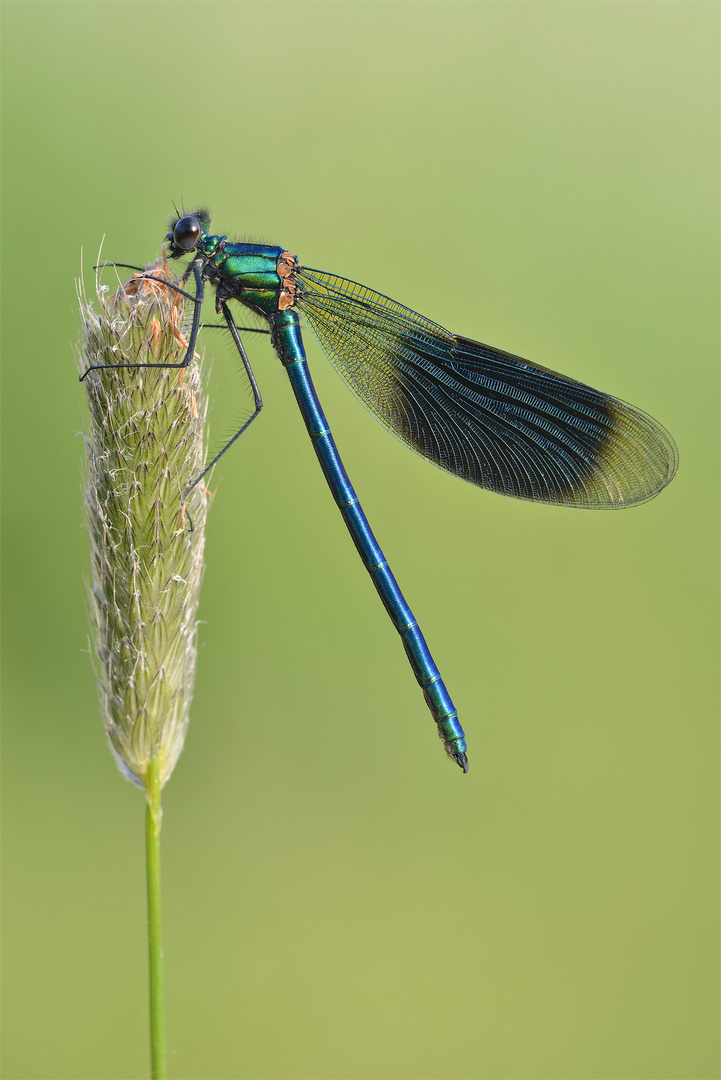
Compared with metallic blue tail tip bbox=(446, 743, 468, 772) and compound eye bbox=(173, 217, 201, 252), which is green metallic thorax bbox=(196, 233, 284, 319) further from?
metallic blue tail tip bbox=(446, 743, 468, 772)

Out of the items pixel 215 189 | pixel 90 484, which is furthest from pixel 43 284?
pixel 90 484

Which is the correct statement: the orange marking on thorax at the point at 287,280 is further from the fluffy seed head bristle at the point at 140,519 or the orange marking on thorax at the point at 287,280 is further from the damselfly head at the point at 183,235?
the fluffy seed head bristle at the point at 140,519

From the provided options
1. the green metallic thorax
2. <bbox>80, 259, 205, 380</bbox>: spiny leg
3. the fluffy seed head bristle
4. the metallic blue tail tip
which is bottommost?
the metallic blue tail tip

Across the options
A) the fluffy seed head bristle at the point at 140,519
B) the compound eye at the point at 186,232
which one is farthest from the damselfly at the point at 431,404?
the fluffy seed head bristle at the point at 140,519

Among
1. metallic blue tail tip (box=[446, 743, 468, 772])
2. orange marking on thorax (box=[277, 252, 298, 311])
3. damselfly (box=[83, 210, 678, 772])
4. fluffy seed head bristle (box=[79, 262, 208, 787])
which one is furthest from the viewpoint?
orange marking on thorax (box=[277, 252, 298, 311])

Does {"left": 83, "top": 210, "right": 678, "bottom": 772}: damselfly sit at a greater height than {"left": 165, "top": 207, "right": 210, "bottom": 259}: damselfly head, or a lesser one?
lesser

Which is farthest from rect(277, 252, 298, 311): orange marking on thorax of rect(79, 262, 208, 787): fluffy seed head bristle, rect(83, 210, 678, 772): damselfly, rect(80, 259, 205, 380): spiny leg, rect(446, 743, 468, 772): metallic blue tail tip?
rect(446, 743, 468, 772): metallic blue tail tip

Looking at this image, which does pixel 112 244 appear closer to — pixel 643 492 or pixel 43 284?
pixel 43 284
